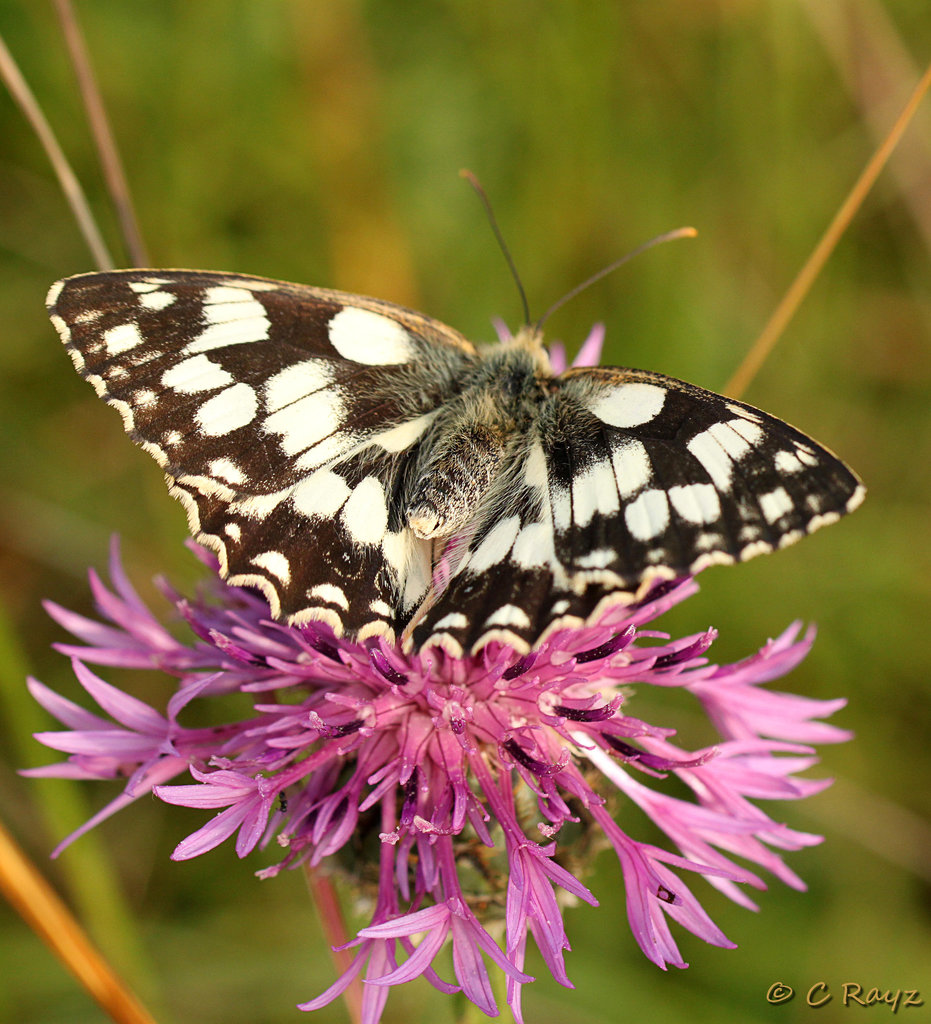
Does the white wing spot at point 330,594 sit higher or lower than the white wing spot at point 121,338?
lower

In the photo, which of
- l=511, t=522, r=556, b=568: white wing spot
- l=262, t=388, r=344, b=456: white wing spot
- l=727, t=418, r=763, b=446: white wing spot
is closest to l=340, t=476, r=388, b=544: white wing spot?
l=262, t=388, r=344, b=456: white wing spot

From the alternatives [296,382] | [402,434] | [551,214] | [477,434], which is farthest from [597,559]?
[551,214]

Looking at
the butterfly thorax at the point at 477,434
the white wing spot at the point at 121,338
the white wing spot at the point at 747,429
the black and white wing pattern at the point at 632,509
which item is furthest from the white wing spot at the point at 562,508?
the white wing spot at the point at 121,338

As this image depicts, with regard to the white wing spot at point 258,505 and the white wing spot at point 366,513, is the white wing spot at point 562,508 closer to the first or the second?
the white wing spot at point 366,513

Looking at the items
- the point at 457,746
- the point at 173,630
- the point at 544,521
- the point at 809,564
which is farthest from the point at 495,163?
the point at 457,746

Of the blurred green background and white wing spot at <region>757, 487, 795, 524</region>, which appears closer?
white wing spot at <region>757, 487, 795, 524</region>

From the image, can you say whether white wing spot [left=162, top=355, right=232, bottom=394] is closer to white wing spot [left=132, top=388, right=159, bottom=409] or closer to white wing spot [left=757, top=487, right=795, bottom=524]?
white wing spot [left=132, top=388, right=159, bottom=409]

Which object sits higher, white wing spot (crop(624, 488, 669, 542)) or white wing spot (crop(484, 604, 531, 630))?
white wing spot (crop(624, 488, 669, 542))
